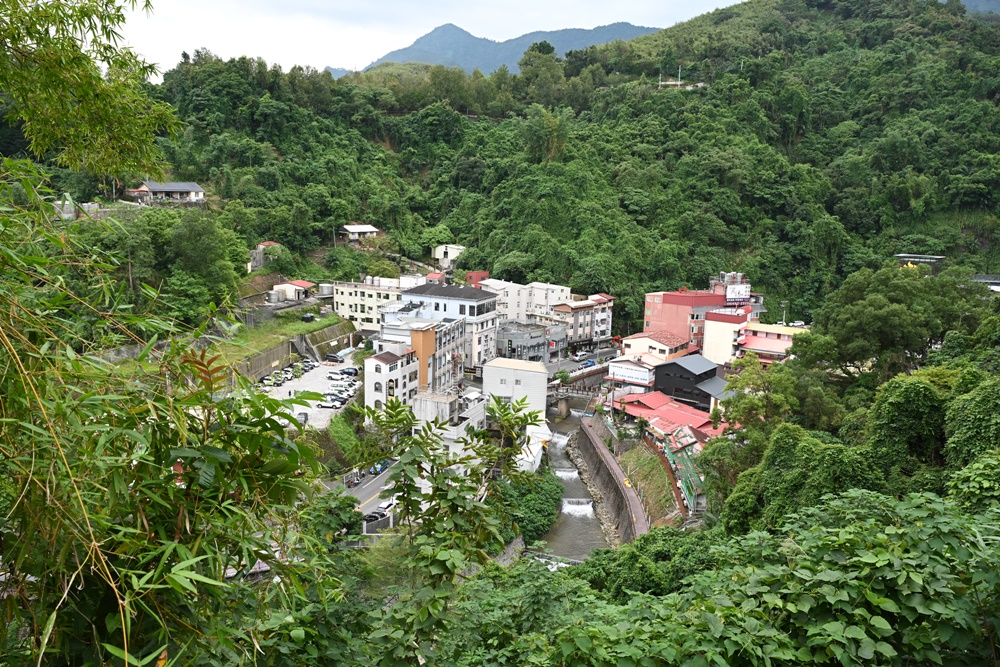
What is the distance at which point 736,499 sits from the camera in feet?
30.1

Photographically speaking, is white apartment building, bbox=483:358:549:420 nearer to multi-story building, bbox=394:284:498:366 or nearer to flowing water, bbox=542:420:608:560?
flowing water, bbox=542:420:608:560

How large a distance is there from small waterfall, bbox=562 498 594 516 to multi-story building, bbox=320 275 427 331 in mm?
11547

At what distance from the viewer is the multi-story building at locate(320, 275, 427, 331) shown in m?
24.3

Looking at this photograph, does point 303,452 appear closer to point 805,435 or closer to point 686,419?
point 805,435

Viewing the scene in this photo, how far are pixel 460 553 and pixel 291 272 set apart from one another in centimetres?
2613

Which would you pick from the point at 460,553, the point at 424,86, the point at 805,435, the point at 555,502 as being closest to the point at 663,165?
the point at 424,86

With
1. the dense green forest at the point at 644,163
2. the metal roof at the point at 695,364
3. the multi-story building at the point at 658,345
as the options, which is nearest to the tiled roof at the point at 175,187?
the dense green forest at the point at 644,163

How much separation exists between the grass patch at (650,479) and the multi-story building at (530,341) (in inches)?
290

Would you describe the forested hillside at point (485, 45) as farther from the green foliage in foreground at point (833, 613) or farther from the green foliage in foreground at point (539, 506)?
the green foliage in foreground at point (833, 613)

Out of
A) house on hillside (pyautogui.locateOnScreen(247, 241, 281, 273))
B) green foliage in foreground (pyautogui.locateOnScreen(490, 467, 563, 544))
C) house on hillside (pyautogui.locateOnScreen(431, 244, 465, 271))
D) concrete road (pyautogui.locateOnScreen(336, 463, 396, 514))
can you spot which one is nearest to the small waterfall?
→ green foliage in foreground (pyautogui.locateOnScreen(490, 467, 563, 544))

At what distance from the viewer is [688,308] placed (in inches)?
923

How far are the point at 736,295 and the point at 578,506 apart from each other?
13381mm

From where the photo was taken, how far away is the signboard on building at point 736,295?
81.5ft

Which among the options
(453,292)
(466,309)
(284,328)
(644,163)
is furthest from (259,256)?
(644,163)
